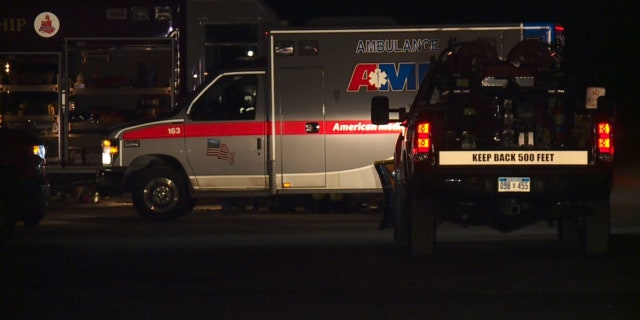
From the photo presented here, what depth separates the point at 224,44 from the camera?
19.3 metres

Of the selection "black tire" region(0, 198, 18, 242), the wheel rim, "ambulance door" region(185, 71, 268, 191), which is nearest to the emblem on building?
"ambulance door" region(185, 71, 268, 191)

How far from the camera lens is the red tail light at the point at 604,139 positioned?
40.5 ft

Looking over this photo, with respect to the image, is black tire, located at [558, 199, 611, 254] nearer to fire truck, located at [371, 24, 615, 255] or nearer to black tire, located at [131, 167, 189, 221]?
fire truck, located at [371, 24, 615, 255]

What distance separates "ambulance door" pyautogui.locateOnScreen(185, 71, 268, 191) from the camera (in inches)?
715

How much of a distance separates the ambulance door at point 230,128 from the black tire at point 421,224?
18.3 ft

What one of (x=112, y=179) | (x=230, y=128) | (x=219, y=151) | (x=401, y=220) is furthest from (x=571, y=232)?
(x=112, y=179)

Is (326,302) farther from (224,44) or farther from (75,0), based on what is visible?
(75,0)

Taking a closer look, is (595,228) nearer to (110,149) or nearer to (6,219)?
(6,219)

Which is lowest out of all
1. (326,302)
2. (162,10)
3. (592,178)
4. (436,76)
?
(326,302)

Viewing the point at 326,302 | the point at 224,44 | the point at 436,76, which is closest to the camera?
the point at 326,302

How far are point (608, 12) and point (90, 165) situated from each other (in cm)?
1652

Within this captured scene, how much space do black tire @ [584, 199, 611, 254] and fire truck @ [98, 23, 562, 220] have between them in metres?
5.41

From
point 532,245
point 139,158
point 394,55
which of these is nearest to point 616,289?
point 532,245

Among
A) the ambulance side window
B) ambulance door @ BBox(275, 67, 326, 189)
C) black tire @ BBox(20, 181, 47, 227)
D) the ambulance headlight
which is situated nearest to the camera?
black tire @ BBox(20, 181, 47, 227)
